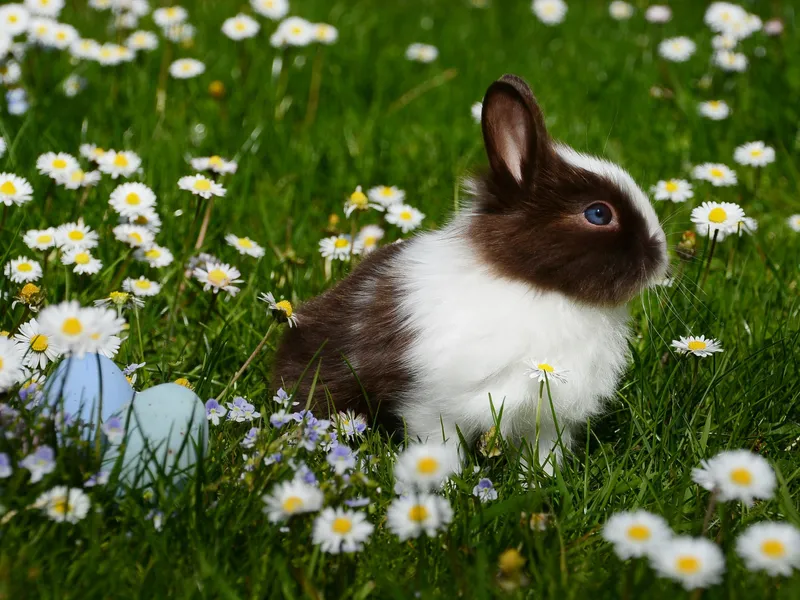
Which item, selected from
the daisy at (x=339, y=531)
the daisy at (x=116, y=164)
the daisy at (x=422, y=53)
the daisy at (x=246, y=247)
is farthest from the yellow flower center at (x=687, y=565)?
the daisy at (x=422, y=53)

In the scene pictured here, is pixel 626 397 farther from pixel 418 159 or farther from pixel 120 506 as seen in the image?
pixel 418 159

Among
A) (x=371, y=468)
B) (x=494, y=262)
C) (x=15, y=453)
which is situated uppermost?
(x=494, y=262)

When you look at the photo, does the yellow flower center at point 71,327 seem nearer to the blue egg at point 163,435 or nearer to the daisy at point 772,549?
the blue egg at point 163,435

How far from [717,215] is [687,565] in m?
1.72

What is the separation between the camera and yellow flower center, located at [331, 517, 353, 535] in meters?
2.17

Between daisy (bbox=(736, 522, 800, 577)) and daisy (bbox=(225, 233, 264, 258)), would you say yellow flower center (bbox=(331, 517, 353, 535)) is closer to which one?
daisy (bbox=(736, 522, 800, 577))

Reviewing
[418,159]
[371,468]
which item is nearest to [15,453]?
[371,468]

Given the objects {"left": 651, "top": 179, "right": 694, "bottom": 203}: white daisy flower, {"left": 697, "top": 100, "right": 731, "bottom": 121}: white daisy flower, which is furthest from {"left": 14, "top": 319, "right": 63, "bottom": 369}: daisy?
{"left": 697, "top": 100, "right": 731, "bottom": 121}: white daisy flower

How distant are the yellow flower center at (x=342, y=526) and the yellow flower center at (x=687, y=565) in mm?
657

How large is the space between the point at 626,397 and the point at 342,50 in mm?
3592

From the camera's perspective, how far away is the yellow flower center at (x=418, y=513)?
2.11 meters

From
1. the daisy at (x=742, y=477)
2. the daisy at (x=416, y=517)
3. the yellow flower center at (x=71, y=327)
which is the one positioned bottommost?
the daisy at (x=416, y=517)

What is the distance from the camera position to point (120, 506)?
7.68 ft

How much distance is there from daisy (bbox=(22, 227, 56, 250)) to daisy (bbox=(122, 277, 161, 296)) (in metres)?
0.27
